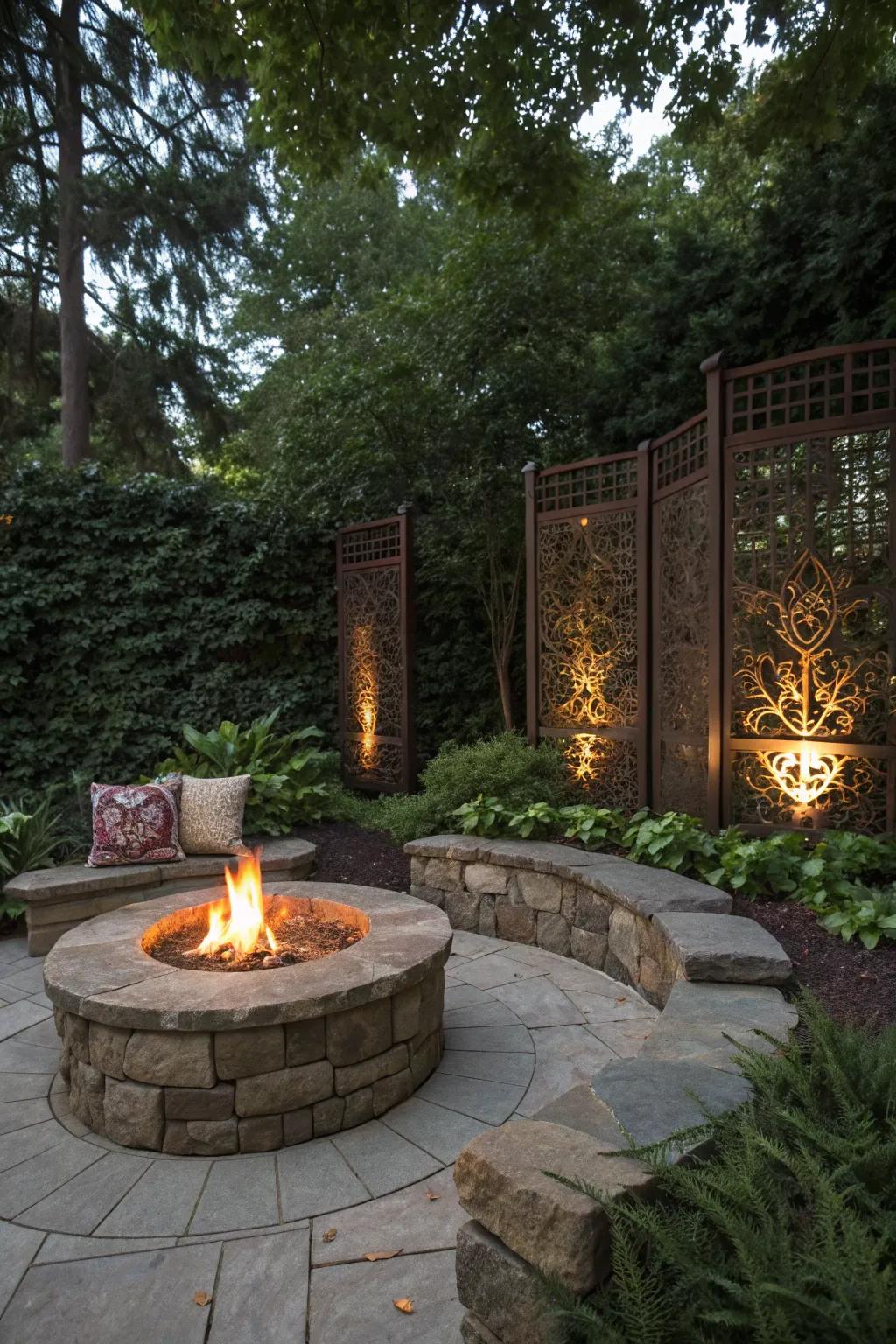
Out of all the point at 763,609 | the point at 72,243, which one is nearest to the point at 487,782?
the point at 763,609

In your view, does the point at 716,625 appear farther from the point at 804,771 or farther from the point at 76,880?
the point at 76,880

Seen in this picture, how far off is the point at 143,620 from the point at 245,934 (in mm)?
4109

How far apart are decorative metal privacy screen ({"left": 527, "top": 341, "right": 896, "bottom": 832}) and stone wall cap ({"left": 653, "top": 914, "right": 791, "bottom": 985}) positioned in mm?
1063

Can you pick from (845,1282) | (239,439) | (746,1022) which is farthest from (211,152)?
(845,1282)

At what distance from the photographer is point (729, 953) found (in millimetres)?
2883

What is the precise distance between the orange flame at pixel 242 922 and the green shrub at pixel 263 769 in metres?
2.18

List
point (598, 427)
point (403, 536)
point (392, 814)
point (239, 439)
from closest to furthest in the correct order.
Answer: point (392, 814) → point (403, 536) → point (598, 427) → point (239, 439)

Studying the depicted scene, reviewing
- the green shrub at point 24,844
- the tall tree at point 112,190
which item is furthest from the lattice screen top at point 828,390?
the tall tree at point 112,190

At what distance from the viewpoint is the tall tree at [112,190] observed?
8.86 metres

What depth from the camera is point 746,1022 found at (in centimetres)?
251

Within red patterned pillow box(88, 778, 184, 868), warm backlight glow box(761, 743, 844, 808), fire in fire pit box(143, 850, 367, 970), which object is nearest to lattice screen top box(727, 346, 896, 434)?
warm backlight glow box(761, 743, 844, 808)

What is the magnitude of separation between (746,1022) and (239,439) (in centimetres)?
1214

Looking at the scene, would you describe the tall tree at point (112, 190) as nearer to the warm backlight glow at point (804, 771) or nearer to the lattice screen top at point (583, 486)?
the lattice screen top at point (583, 486)

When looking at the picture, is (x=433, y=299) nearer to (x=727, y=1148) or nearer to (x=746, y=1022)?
(x=746, y=1022)
